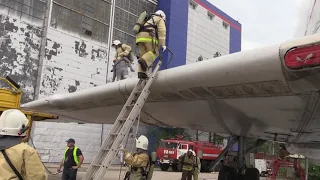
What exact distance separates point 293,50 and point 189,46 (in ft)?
88.1

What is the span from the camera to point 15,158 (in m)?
3.24

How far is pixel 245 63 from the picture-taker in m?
4.25

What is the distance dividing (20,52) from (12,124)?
17501 millimetres

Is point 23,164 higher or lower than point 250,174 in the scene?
higher

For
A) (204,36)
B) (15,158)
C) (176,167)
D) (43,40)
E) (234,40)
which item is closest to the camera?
(15,158)

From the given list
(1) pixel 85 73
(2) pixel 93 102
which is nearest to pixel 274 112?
(2) pixel 93 102

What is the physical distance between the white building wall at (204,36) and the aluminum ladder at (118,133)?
79.5 ft

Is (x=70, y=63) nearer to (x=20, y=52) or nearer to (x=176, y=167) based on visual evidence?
(x=20, y=52)

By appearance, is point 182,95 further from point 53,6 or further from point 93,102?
point 53,6

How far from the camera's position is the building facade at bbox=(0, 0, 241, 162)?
19453 millimetres

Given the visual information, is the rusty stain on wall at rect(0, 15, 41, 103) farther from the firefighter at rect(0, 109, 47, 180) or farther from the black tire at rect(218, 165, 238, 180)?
the firefighter at rect(0, 109, 47, 180)

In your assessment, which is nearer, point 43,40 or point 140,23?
point 140,23

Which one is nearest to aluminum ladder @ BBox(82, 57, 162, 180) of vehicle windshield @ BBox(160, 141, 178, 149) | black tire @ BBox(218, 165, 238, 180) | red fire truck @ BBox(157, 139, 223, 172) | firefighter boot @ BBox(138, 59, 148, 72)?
firefighter boot @ BBox(138, 59, 148, 72)

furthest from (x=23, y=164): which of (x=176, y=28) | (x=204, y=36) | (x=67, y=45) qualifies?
(x=204, y=36)
